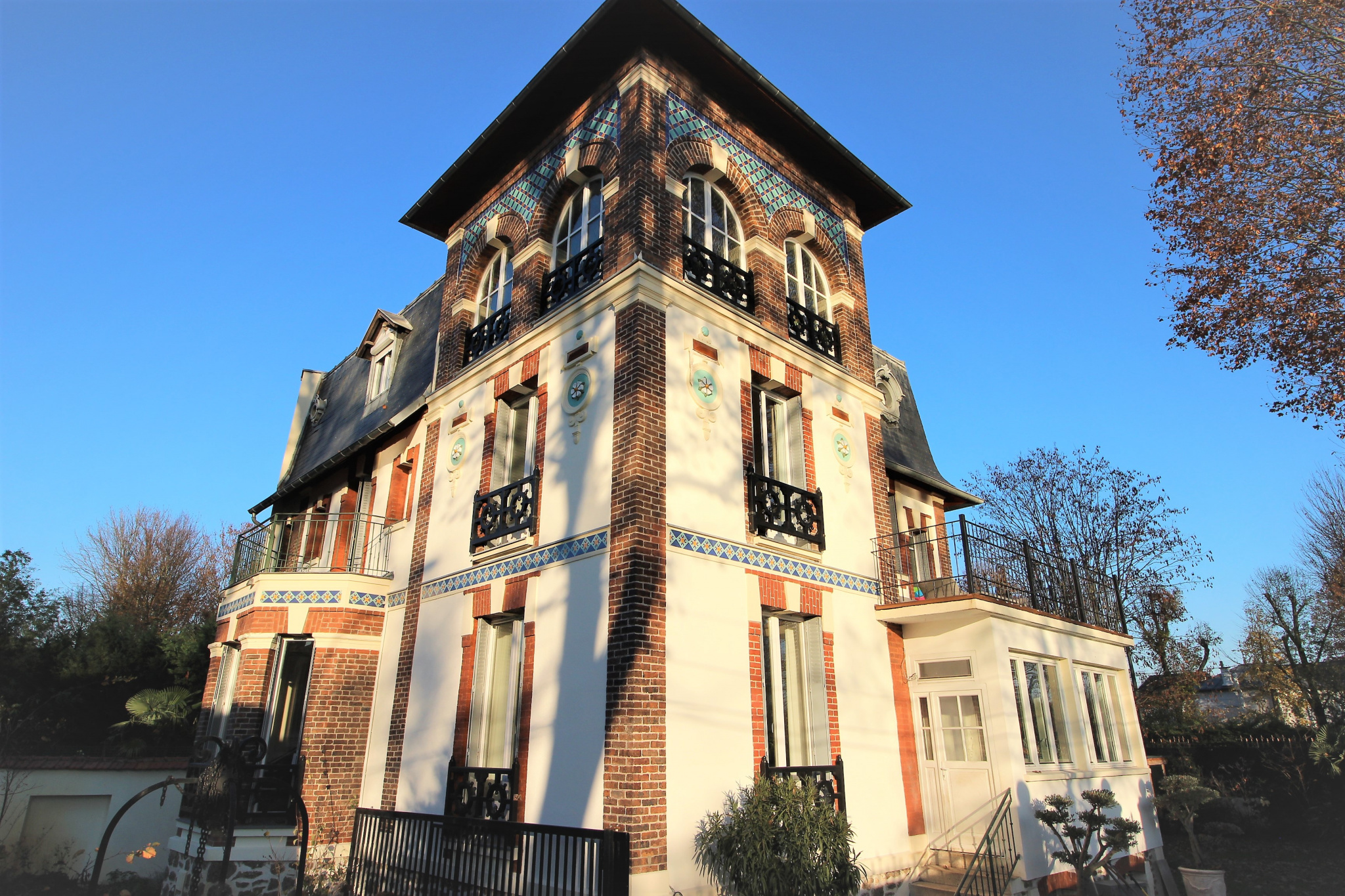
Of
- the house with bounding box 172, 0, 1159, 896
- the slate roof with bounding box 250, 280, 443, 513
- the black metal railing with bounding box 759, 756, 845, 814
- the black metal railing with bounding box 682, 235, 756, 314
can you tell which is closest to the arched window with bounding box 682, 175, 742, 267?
the house with bounding box 172, 0, 1159, 896

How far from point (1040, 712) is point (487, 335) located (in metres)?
10.5

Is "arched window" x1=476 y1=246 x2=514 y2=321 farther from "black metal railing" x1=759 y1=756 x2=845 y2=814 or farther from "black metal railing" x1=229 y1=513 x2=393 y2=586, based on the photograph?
"black metal railing" x1=759 y1=756 x2=845 y2=814

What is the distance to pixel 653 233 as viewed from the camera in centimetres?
1007

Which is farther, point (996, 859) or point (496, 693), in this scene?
point (496, 693)

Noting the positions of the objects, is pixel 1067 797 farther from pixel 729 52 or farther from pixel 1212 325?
pixel 729 52

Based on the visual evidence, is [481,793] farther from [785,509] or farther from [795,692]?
[785,509]

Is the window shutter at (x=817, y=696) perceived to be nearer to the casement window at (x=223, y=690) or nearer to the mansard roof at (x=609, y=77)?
the mansard roof at (x=609, y=77)

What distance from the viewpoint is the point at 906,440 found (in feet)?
54.2

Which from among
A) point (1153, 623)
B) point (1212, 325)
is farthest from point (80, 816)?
point (1153, 623)

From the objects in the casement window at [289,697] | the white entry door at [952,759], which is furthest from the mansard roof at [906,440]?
the casement window at [289,697]

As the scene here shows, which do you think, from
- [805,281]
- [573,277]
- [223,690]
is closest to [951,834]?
[805,281]

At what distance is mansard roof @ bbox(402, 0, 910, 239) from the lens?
10.8 metres

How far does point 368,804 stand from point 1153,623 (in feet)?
84.5

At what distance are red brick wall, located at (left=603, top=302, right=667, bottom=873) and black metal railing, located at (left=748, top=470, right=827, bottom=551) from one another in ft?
5.25
